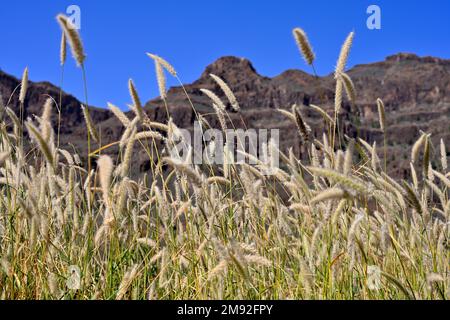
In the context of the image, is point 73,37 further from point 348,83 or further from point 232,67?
point 232,67

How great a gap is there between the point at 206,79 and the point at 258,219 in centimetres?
16548

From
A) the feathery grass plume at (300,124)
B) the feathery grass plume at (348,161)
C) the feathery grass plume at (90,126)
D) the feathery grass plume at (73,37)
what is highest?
the feathery grass plume at (73,37)

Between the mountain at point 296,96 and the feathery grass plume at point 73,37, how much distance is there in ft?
439

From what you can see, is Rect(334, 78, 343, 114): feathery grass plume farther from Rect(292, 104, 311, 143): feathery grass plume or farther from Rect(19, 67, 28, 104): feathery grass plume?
Rect(19, 67, 28, 104): feathery grass plume

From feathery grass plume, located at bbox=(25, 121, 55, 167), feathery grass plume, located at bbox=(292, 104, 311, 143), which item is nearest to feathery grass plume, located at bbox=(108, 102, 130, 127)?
feathery grass plume, located at bbox=(25, 121, 55, 167)

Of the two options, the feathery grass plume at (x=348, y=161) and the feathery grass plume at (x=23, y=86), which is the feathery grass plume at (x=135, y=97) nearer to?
the feathery grass plume at (x=23, y=86)

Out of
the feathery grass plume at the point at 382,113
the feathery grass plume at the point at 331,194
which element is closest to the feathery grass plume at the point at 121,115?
the feathery grass plume at the point at 382,113

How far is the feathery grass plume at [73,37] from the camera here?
233cm

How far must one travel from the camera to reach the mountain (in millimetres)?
143250

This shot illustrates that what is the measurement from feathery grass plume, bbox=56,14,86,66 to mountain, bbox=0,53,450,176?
13369cm

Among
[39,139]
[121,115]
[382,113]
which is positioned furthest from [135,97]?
[382,113]

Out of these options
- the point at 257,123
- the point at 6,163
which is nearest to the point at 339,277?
the point at 6,163

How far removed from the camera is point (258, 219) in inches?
133
